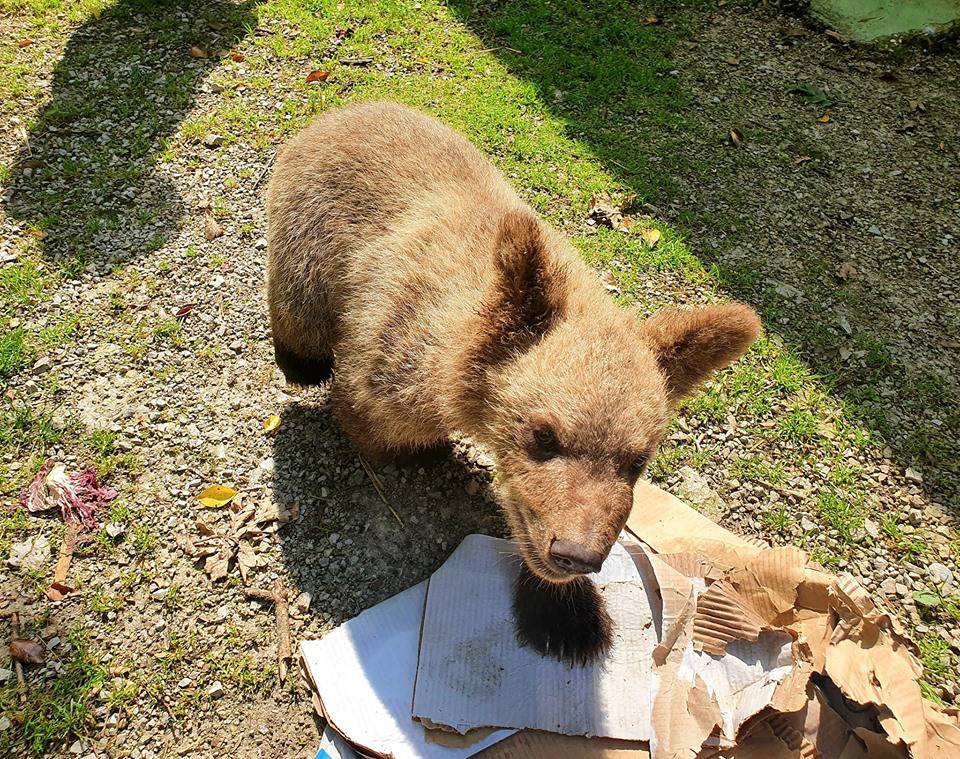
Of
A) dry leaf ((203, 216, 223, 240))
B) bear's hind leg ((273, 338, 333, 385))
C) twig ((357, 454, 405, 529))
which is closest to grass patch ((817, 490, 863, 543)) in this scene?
twig ((357, 454, 405, 529))

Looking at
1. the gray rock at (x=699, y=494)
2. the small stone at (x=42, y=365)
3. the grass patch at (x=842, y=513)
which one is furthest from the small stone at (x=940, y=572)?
the small stone at (x=42, y=365)

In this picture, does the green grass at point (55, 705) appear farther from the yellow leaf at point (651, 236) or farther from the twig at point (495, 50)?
the twig at point (495, 50)

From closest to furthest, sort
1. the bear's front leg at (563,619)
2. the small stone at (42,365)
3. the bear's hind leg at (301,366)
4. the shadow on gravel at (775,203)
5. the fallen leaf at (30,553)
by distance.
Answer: the bear's front leg at (563,619), the fallen leaf at (30,553), the bear's hind leg at (301,366), the small stone at (42,365), the shadow on gravel at (775,203)

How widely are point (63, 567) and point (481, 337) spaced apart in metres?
2.95

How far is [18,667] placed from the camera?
11.6 ft

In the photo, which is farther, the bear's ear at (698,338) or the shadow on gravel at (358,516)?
the shadow on gravel at (358,516)

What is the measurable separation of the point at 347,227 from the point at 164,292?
2.10 meters

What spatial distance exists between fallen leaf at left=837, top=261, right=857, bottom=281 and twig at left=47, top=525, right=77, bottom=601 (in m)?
6.45

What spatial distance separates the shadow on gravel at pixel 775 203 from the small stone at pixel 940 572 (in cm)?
55

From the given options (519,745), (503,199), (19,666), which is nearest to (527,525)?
(519,745)

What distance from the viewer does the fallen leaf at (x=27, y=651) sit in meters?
3.56

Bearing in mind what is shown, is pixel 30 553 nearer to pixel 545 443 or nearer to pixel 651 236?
pixel 545 443

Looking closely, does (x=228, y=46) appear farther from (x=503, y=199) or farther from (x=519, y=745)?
(x=519, y=745)

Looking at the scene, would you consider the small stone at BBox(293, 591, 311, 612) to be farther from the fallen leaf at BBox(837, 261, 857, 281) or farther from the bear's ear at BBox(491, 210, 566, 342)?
the fallen leaf at BBox(837, 261, 857, 281)
